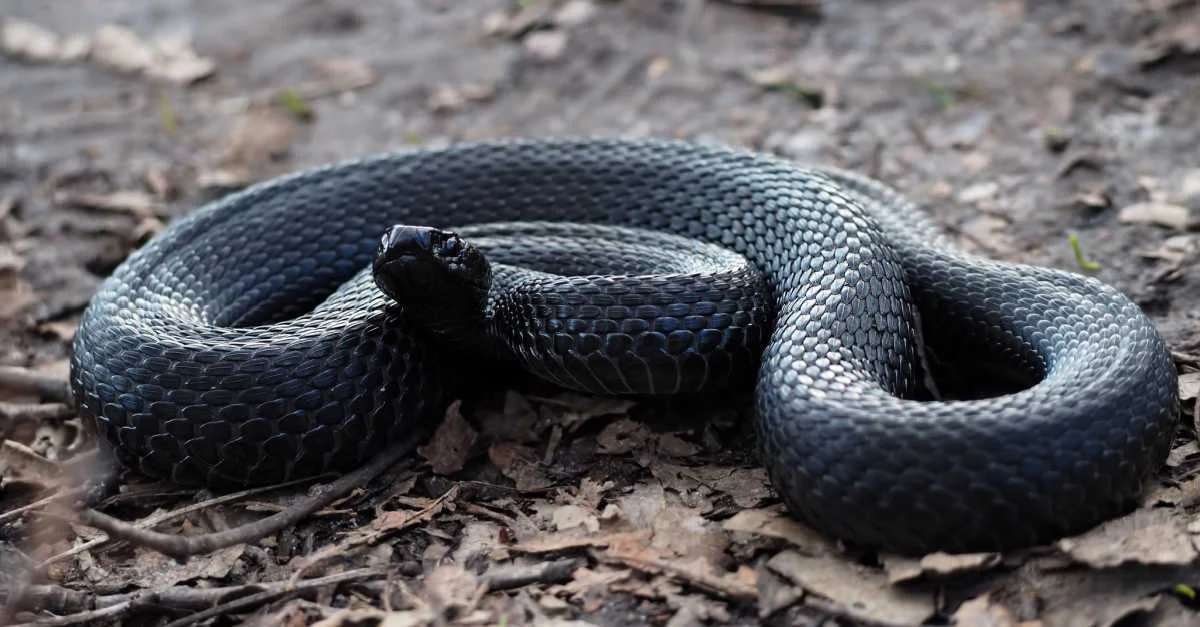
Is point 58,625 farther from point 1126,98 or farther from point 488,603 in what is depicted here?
point 1126,98

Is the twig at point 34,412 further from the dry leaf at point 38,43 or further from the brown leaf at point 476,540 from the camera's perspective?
the dry leaf at point 38,43

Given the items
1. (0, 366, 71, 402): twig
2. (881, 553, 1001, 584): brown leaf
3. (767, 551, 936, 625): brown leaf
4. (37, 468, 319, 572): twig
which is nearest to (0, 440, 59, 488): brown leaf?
(0, 366, 71, 402): twig

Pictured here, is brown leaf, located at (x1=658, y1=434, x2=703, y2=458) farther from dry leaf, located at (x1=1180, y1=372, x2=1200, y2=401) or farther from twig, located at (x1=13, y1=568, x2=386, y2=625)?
dry leaf, located at (x1=1180, y1=372, x2=1200, y2=401)

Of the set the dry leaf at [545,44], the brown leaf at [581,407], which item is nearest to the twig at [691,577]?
the brown leaf at [581,407]

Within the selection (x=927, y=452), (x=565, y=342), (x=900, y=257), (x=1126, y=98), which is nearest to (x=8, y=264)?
(x=565, y=342)

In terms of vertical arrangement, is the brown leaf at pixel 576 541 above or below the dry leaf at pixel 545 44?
below

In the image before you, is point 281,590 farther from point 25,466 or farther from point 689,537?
point 25,466
